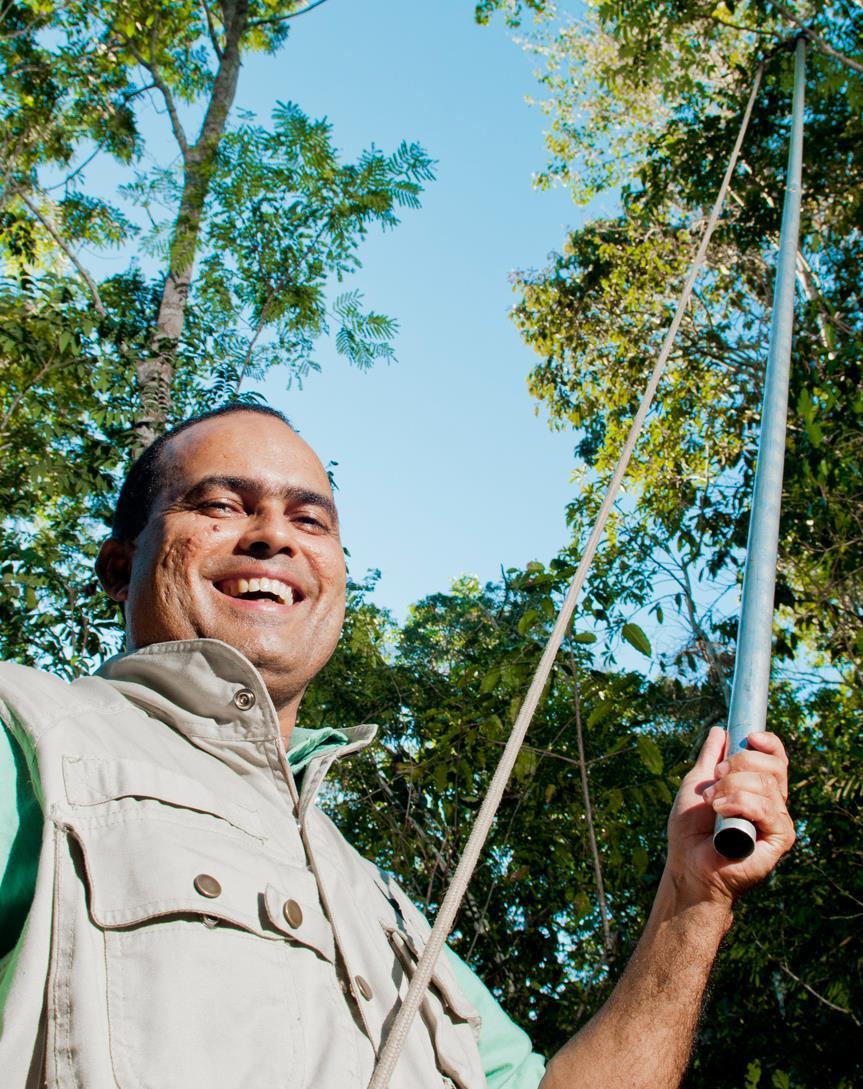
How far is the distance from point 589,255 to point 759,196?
11.2ft

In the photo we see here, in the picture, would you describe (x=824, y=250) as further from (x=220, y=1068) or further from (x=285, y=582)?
(x=220, y=1068)

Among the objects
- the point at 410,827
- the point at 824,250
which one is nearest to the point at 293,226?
the point at 410,827

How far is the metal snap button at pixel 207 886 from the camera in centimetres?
113

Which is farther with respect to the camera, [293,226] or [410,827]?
[293,226]

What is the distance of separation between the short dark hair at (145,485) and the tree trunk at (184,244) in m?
3.09

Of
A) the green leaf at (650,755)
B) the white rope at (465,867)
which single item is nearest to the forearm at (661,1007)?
the white rope at (465,867)

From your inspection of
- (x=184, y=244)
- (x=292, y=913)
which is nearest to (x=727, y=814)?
(x=292, y=913)

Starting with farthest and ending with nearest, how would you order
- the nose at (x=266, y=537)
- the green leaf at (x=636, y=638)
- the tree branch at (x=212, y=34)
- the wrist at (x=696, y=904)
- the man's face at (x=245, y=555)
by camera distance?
the tree branch at (x=212, y=34), the green leaf at (x=636, y=638), the nose at (x=266, y=537), the man's face at (x=245, y=555), the wrist at (x=696, y=904)

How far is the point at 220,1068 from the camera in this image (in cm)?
101

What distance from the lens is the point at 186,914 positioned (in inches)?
43.6

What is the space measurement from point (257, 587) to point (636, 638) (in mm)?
2543

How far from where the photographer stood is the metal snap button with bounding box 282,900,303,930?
48.2 inches

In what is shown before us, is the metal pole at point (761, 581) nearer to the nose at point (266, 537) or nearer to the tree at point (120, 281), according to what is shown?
the nose at point (266, 537)

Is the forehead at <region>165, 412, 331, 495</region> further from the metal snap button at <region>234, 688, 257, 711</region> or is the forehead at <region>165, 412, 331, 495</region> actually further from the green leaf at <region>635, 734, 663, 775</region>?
the green leaf at <region>635, 734, 663, 775</region>
